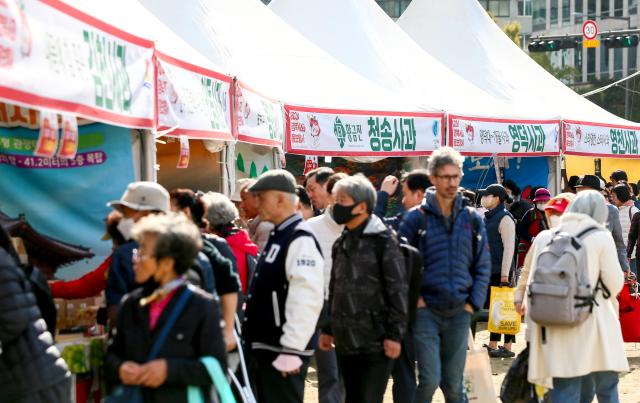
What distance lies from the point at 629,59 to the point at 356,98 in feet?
259

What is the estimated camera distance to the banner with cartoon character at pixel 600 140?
1727 cm

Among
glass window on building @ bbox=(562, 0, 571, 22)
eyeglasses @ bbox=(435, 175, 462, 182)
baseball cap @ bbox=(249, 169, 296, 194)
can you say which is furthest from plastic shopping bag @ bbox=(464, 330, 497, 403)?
glass window on building @ bbox=(562, 0, 571, 22)

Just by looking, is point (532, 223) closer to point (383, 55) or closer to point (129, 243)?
point (383, 55)

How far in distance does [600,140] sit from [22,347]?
1466 cm

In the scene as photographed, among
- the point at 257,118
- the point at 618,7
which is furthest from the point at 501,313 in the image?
the point at 618,7

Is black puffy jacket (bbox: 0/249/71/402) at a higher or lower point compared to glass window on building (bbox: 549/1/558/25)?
lower

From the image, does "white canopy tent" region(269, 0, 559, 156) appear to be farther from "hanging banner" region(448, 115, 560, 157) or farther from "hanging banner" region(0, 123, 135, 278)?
"hanging banner" region(0, 123, 135, 278)

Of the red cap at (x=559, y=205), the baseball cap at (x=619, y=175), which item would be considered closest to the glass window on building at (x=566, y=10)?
the baseball cap at (x=619, y=175)

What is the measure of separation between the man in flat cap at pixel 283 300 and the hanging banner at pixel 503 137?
9329mm

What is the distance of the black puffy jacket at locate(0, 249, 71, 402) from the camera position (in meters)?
4.70

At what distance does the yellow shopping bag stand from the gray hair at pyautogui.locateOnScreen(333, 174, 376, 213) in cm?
476

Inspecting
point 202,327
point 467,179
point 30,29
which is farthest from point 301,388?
point 467,179

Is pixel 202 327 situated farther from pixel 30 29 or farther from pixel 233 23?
pixel 233 23

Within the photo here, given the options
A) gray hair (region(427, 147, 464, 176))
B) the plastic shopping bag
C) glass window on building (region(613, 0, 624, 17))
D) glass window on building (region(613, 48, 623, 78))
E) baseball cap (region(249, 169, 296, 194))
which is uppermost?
glass window on building (region(613, 0, 624, 17))
